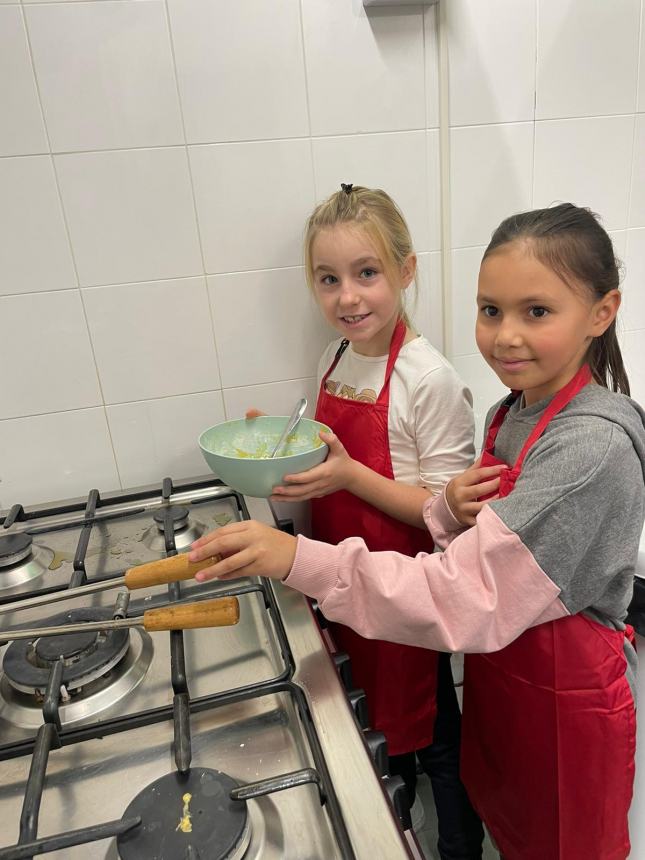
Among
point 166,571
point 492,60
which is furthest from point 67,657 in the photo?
point 492,60

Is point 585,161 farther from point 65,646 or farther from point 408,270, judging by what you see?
point 65,646

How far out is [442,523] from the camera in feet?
2.78

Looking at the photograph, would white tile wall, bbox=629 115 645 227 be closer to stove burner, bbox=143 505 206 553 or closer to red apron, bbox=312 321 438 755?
red apron, bbox=312 321 438 755

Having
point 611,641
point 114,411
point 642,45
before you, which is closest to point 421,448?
point 611,641

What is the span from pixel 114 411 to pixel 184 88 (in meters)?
0.55

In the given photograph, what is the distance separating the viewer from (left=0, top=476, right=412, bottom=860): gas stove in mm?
476

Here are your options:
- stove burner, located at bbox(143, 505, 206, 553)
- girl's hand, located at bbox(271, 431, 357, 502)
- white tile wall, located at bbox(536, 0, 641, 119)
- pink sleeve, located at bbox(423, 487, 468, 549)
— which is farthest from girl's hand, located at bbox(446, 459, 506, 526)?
white tile wall, located at bbox(536, 0, 641, 119)

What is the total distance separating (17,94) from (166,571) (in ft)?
2.48

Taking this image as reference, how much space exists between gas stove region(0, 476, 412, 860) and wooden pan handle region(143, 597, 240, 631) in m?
0.04

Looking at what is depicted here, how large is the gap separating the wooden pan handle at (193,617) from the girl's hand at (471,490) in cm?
33

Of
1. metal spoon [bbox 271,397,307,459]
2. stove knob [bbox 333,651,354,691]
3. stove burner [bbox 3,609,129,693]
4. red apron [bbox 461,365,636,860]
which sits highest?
metal spoon [bbox 271,397,307,459]

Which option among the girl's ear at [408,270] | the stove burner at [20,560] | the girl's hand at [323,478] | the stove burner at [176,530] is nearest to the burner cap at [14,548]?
the stove burner at [20,560]

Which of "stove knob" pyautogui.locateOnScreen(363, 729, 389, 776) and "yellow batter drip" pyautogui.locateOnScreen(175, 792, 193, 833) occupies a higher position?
"yellow batter drip" pyautogui.locateOnScreen(175, 792, 193, 833)

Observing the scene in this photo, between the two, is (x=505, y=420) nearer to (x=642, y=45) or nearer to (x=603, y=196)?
(x=603, y=196)
